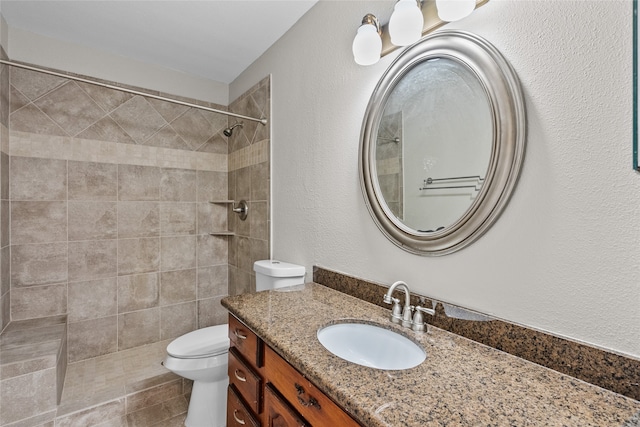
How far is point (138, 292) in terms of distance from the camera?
2432mm

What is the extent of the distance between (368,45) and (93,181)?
2199 mm

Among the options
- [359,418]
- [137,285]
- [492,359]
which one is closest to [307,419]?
[359,418]

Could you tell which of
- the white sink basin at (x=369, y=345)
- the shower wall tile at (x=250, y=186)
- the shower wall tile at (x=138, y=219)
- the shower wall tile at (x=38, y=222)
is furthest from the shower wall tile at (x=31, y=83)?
the white sink basin at (x=369, y=345)

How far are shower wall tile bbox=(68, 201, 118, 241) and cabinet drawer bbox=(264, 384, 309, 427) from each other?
196cm

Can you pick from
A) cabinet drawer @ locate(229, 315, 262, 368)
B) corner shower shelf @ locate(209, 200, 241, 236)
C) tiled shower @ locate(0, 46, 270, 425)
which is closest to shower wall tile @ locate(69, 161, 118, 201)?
tiled shower @ locate(0, 46, 270, 425)

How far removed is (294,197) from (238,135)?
3.57ft

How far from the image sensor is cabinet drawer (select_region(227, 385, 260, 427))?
118 cm

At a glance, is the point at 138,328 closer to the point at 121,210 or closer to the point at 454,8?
the point at 121,210

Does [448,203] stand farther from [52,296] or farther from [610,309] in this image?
[52,296]

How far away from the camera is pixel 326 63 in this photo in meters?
1.67

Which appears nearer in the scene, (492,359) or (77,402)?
(492,359)

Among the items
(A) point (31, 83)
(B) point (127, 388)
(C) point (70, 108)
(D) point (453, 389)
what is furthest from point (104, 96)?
(D) point (453, 389)

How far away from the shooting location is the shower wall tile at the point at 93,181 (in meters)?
2.18

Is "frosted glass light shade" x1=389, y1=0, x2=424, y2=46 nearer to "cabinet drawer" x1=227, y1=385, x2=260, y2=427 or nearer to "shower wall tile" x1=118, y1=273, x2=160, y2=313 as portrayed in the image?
"cabinet drawer" x1=227, y1=385, x2=260, y2=427
